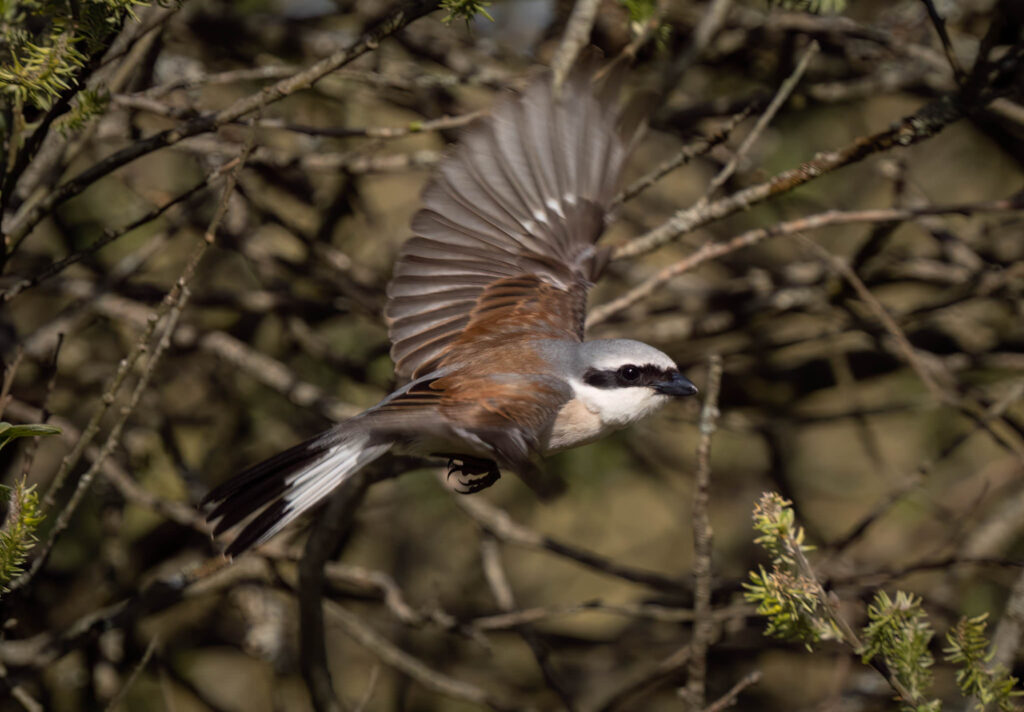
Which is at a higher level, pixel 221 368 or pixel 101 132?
pixel 101 132

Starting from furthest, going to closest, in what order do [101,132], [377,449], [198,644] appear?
[198,644] → [101,132] → [377,449]

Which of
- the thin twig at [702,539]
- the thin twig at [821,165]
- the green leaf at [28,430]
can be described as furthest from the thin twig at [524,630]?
the green leaf at [28,430]

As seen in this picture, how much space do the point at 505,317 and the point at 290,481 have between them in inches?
37.1

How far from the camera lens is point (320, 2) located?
4.07 m

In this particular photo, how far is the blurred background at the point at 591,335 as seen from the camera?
10.4 feet

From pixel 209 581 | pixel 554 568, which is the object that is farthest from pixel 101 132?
pixel 554 568

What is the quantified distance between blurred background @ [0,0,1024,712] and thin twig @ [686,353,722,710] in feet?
1.99

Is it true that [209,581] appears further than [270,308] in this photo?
No

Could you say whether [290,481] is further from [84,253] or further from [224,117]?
[224,117]

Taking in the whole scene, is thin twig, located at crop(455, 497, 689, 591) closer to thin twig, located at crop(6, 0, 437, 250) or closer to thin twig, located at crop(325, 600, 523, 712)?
thin twig, located at crop(325, 600, 523, 712)

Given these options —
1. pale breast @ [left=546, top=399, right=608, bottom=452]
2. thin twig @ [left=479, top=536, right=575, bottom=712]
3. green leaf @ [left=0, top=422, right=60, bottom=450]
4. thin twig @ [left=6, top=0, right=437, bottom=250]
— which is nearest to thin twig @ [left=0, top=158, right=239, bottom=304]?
thin twig @ [left=6, top=0, right=437, bottom=250]

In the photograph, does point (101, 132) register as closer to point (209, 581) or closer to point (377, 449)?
point (209, 581)

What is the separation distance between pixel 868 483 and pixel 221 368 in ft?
10.8

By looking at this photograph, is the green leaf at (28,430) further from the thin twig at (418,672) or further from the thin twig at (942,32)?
the thin twig at (942,32)
